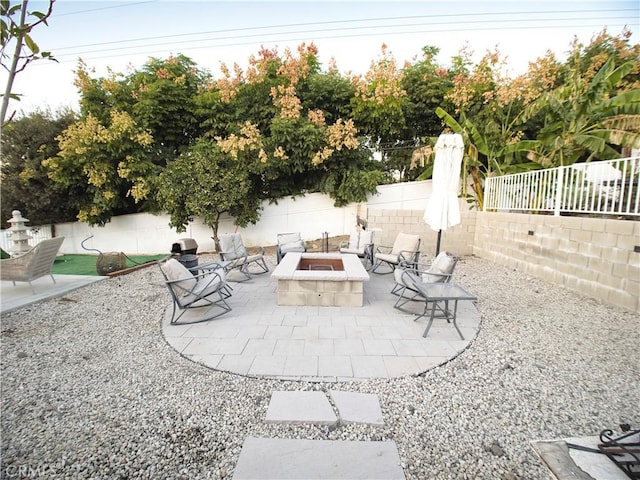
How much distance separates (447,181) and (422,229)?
142 inches

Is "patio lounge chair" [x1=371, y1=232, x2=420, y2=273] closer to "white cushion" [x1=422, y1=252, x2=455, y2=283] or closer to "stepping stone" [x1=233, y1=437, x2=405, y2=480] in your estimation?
"white cushion" [x1=422, y1=252, x2=455, y2=283]

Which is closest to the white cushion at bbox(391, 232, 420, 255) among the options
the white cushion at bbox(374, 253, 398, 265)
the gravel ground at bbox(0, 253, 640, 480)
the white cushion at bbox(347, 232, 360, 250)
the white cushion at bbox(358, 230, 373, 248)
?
the white cushion at bbox(374, 253, 398, 265)

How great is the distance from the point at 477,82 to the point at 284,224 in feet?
28.5

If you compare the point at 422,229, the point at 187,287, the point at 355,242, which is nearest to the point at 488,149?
the point at 422,229

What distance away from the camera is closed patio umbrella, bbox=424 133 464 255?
19.0 ft

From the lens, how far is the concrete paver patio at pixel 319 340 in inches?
117

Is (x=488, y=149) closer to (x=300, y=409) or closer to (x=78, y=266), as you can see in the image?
(x=300, y=409)

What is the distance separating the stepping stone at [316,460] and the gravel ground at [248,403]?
0.28 feet

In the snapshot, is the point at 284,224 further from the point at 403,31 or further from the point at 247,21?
the point at 403,31

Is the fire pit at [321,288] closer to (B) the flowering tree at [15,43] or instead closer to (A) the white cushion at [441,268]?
(A) the white cushion at [441,268]

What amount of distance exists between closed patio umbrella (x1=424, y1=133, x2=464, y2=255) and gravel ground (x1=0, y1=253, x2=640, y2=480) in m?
2.40

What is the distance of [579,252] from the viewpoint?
17.2 feet

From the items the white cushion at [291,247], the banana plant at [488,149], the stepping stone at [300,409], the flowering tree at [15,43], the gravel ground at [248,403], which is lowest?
the gravel ground at [248,403]

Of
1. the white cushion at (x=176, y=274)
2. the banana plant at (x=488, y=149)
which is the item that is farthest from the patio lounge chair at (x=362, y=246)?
the banana plant at (x=488, y=149)
